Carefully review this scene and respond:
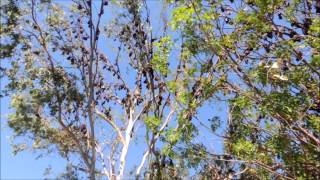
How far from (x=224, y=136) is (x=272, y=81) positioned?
206 centimetres

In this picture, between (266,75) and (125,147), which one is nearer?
(266,75)

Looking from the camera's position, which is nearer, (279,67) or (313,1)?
(279,67)

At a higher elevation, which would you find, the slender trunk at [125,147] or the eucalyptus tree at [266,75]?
the slender trunk at [125,147]

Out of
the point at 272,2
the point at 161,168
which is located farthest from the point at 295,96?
the point at 161,168

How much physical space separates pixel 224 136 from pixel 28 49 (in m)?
8.10

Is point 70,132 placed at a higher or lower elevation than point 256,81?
higher

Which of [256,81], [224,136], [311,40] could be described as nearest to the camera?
[311,40]

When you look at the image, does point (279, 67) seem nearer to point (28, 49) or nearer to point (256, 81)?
point (256, 81)

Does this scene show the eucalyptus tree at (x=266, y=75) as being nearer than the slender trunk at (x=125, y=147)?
Yes

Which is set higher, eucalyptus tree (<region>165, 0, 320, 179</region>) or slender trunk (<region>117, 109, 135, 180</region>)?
slender trunk (<region>117, 109, 135, 180</region>)

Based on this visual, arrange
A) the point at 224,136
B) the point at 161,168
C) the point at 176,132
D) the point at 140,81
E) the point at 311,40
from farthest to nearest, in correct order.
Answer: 1. the point at 140,81
2. the point at 161,168
3. the point at 224,136
4. the point at 176,132
5. the point at 311,40

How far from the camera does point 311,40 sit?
821cm

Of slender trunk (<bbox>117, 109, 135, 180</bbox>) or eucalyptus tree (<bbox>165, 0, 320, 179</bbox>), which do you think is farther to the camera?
slender trunk (<bbox>117, 109, 135, 180</bbox>)

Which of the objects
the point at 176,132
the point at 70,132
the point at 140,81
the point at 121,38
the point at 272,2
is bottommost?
the point at 176,132
